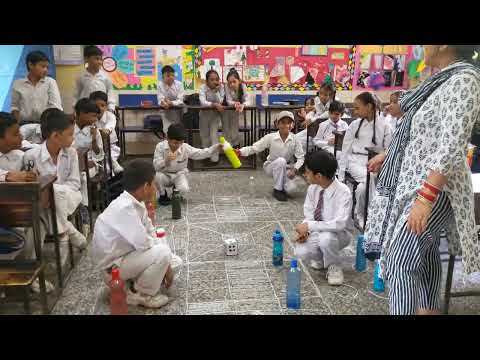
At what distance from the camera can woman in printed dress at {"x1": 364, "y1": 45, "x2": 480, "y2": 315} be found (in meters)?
1.56

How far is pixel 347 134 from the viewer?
159 inches

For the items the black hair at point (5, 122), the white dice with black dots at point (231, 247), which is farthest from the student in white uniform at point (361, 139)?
the black hair at point (5, 122)

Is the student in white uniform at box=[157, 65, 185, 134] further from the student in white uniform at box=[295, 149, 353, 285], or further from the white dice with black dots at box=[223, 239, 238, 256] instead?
the student in white uniform at box=[295, 149, 353, 285]

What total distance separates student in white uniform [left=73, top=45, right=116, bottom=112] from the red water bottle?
3076 mm

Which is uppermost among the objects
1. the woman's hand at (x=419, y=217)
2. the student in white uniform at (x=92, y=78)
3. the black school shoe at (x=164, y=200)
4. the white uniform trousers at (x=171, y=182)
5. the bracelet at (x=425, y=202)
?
the student in white uniform at (x=92, y=78)

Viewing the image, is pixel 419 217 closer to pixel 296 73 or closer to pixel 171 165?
pixel 171 165

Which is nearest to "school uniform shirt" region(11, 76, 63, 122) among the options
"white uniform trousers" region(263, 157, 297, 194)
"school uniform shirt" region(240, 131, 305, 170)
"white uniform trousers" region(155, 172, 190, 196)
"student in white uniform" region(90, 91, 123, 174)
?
"student in white uniform" region(90, 91, 123, 174)

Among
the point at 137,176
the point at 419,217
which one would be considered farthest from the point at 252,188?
the point at 419,217

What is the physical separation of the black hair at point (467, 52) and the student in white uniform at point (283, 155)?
301 centimetres

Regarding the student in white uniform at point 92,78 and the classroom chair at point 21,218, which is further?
the student in white uniform at point 92,78

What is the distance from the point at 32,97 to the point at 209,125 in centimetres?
271

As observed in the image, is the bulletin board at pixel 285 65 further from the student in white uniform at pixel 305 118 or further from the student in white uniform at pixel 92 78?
the student in white uniform at pixel 92 78

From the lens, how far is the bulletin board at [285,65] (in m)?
6.99

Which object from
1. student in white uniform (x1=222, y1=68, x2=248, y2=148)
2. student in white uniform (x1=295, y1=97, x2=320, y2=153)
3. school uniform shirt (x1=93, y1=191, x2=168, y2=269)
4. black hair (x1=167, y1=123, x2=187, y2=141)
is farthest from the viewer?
student in white uniform (x1=222, y1=68, x2=248, y2=148)
